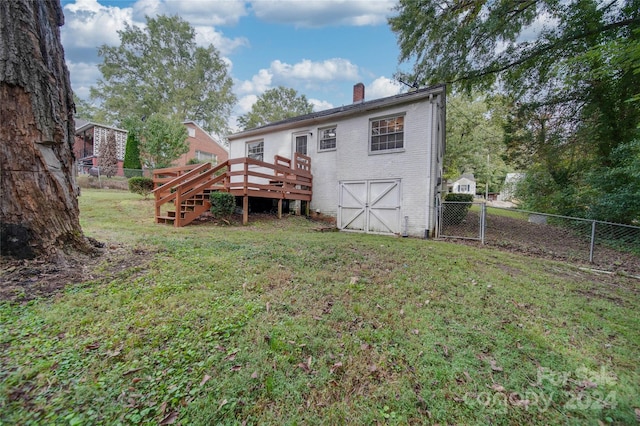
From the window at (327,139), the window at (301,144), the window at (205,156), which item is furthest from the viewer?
the window at (205,156)

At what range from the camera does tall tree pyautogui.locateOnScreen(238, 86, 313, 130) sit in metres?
32.1

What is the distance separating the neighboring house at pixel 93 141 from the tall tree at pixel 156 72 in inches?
211

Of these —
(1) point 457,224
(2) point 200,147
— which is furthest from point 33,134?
(2) point 200,147

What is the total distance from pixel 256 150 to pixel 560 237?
43.3 feet

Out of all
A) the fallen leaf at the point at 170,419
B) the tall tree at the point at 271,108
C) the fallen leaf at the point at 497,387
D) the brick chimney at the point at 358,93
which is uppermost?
the tall tree at the point at 271,108

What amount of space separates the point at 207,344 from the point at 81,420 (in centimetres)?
80

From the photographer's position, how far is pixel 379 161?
29.5 feet

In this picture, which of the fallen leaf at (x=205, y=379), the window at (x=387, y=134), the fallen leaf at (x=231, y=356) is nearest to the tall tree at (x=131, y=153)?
the window at (x=387, y=134)

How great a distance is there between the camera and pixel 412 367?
206cm

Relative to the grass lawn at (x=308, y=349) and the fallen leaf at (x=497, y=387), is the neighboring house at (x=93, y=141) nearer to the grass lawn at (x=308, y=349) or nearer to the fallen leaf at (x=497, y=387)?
the grass lawn at (x=308, y=349)

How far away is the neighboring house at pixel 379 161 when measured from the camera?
321 inches

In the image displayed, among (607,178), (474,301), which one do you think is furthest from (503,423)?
(607,178)

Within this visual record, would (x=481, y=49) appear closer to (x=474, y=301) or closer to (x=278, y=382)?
(x=474, y=301)

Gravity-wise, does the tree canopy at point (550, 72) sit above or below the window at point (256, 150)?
above
